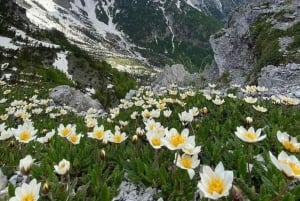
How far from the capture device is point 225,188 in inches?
115

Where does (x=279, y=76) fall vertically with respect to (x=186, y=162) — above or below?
below

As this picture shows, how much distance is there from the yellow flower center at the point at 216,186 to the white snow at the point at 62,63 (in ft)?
240

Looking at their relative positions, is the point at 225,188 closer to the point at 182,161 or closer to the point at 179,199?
the point at 182,161

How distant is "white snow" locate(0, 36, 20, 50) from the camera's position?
7961cm

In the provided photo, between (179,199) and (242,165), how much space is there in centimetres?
84

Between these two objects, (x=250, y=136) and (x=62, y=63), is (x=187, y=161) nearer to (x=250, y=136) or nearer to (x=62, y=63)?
(x=250, y=136)

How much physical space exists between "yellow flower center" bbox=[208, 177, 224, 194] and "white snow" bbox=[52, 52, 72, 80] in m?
73.1

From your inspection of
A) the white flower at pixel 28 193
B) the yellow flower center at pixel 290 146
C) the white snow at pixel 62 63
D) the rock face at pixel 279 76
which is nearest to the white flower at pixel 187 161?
the yellow flower center at pixel 290 146

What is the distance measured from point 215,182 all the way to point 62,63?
259 ft

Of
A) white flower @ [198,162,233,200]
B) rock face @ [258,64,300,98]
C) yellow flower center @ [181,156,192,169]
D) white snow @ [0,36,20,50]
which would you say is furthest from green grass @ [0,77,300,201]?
white snow @ [0,36,20,50]

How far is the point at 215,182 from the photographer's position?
305 cm

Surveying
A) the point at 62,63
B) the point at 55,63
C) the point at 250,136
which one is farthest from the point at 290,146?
the point at 62,63

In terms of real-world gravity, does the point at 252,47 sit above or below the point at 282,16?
below

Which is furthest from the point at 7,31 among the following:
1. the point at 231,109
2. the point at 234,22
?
the point at 231,109
